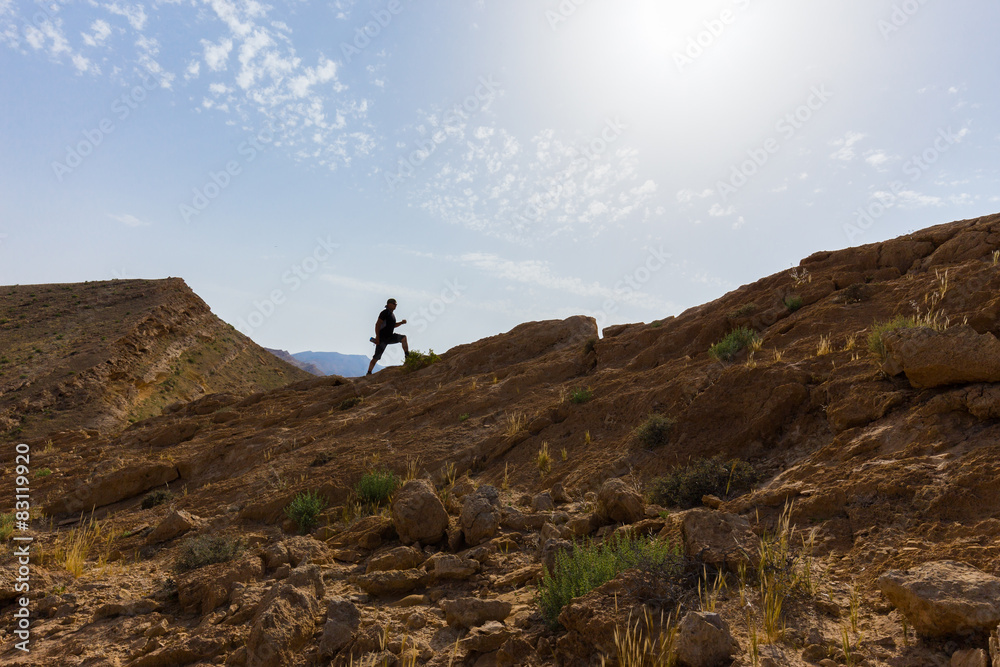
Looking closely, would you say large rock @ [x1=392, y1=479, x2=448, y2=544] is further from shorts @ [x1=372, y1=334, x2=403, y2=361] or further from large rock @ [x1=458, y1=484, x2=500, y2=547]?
shorts @ [x1=372, y1=334, x2=403, y2=361]

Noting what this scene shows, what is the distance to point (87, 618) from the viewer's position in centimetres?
469

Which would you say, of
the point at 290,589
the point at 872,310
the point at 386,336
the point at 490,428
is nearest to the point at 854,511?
the point at 290,589

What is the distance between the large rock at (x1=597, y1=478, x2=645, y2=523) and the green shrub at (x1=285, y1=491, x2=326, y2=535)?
3715 millimetres

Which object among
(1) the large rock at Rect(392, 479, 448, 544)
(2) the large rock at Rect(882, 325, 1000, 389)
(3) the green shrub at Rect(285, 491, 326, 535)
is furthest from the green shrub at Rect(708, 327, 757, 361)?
(3) the green shrub at Rect(285, 491, 326, 535)

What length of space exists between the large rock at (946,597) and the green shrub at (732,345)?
532 cm

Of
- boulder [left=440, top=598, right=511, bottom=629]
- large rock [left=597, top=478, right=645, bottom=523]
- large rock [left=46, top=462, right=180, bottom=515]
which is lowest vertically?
boulder [left=440, top=598, right=511, bottom=629]

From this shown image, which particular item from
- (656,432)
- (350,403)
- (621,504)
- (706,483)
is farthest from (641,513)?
(350,403)

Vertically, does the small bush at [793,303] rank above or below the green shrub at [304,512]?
above

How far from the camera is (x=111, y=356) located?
2381cm

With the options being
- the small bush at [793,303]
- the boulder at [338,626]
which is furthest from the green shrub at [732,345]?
the boulder at [338,626]

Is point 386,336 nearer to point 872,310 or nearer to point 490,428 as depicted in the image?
point 490,428

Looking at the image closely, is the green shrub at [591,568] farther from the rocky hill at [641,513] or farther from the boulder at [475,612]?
the boulder at [475,612]

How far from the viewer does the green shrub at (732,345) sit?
7777mm

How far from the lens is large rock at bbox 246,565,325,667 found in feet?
11.4
